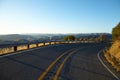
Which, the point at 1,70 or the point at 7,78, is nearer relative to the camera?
the point at 7,78

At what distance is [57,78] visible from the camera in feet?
32.1

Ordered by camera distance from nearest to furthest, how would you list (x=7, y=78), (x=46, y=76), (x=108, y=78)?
(x=7, y=78) → (x=46, y=76) → (x=108, y=78)

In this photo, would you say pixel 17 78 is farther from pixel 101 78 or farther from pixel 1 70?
pixel 101 78

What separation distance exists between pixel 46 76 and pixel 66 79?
3.34 feet

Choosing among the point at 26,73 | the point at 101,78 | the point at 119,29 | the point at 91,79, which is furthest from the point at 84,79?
the point at 119,29

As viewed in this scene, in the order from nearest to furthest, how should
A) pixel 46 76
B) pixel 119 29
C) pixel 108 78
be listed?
pixel 46 76 < pixel 108 78 < pixel 119 29

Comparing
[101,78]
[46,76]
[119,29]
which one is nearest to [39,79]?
[46,76]

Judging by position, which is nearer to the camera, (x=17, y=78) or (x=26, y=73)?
(x=17, y=78)

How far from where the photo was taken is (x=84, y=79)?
1007 centimetres

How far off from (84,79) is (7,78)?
366 cm

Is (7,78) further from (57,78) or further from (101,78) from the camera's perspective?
(101,78)

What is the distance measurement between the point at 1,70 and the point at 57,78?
3210 mm

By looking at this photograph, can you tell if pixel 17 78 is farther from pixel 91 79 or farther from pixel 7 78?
pixel 91 79

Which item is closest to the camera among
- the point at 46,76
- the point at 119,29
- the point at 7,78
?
the point at 7,78
